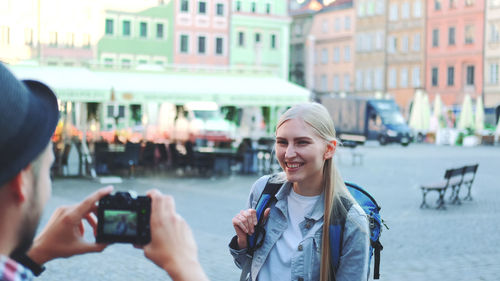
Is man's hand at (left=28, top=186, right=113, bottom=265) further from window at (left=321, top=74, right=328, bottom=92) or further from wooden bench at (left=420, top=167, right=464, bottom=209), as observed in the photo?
window at (left=321, top=74, right=328, bottom=92)

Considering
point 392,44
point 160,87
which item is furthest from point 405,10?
point 160,87

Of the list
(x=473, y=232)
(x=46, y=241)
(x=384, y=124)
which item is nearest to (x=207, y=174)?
(x=473, y=232)

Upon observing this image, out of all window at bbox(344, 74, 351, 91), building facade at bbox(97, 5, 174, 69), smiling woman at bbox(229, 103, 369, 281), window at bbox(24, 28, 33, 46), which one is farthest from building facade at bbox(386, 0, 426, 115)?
smiling woman at bbox(229, 103, 369, 281)

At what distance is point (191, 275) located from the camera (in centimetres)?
133

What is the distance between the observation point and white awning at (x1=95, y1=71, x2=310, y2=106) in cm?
1816

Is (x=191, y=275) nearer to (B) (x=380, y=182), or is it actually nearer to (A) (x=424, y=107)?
(B) (x=380, y=182)

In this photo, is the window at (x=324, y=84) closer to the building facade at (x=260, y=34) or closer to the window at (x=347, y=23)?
the window at (x=347, y=23)

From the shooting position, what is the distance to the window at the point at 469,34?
59.6m

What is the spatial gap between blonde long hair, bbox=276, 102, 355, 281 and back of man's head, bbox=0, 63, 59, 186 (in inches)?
66.4

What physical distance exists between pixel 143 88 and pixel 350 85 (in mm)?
54740

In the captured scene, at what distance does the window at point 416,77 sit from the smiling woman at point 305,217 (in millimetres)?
63075

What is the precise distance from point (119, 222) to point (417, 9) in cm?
6576

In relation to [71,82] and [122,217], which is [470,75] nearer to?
[71,82]

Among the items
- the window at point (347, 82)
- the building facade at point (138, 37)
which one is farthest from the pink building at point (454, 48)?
the building facade at point (138, 37)
